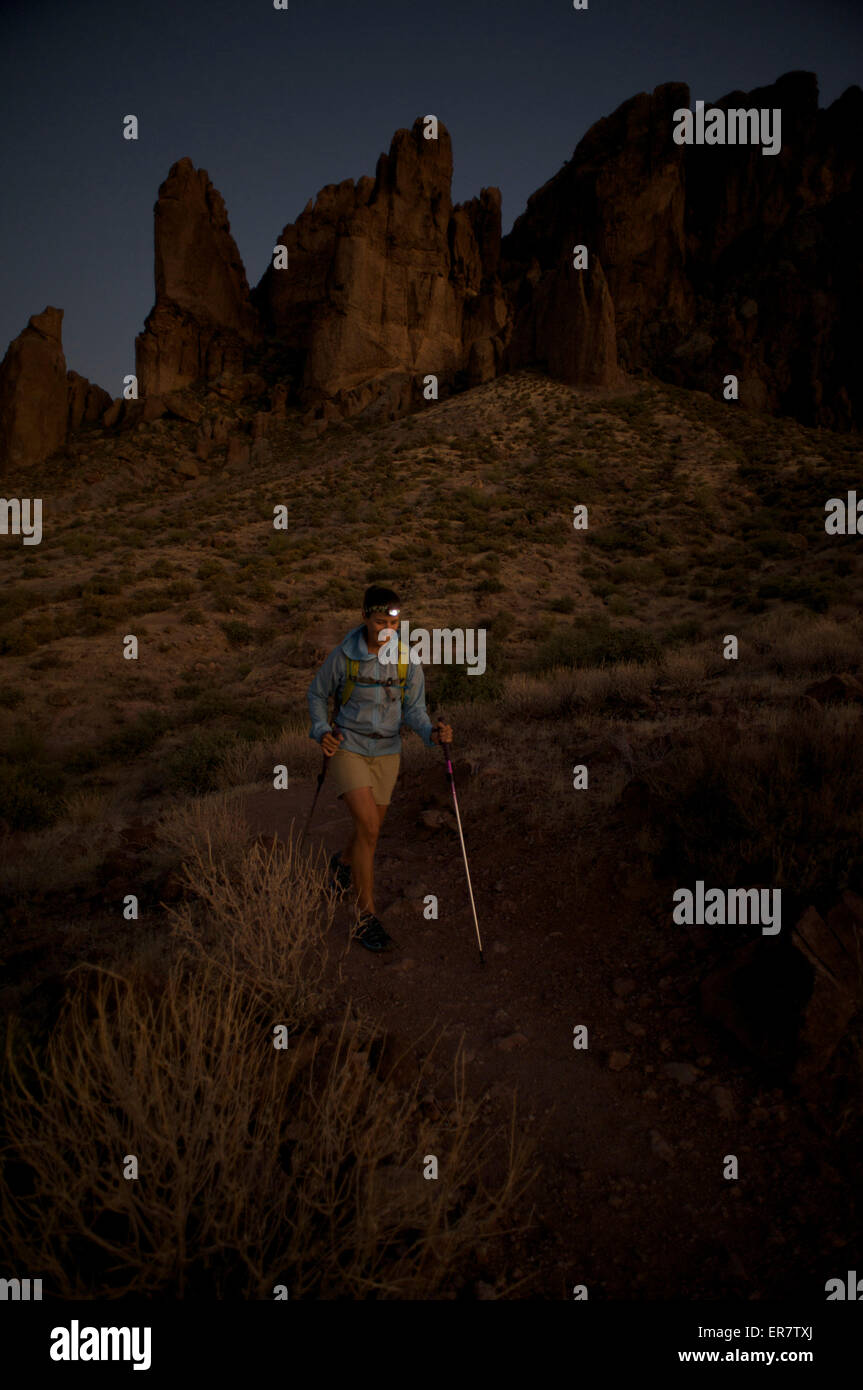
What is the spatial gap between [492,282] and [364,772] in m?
67.1

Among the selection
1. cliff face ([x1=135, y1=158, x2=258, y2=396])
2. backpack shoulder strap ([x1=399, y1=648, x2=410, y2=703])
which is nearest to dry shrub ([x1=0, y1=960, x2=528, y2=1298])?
backpack shoulder strap ([x1=399, y1=648, x2=410, y2=703])

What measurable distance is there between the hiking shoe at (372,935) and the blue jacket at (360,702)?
1028mm

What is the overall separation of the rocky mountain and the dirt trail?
45.1m

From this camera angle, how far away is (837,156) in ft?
183

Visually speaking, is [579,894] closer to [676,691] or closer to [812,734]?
[812,734]

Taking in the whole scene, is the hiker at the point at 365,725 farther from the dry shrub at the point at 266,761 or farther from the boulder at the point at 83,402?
the boulder at the point at 83,402

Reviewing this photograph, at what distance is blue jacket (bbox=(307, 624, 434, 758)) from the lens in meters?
3.94

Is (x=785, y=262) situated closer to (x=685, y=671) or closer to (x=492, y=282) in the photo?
(x=492, y=282)

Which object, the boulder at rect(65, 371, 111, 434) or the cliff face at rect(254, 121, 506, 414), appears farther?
the boulder at rect(65, 371, 111, 434)

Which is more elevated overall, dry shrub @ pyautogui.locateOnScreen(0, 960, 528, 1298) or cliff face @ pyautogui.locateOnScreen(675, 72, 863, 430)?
cliff face @ pyautogui.locateOnScreen(675, 72, 863, 430)

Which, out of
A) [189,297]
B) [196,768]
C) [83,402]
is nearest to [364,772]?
[196,768]

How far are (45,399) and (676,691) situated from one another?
193 feet

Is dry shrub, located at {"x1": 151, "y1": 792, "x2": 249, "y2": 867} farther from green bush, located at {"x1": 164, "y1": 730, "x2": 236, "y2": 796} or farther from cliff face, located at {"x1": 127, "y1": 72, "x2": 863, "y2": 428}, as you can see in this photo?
cliff face, located at {"x1": 127, "y1": 72, "x2": 863, "y2": 428}

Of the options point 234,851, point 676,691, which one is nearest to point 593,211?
point 676,691
